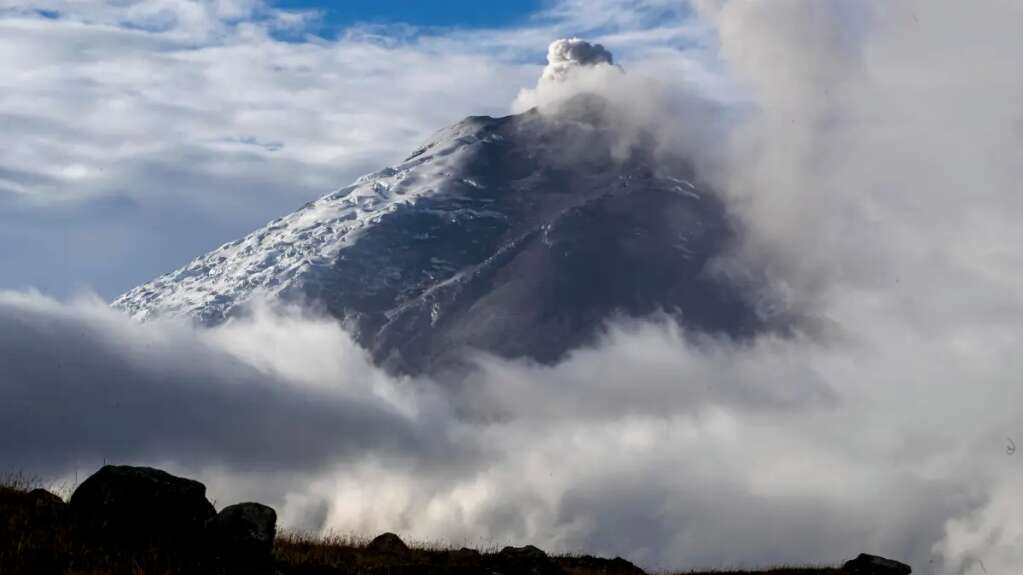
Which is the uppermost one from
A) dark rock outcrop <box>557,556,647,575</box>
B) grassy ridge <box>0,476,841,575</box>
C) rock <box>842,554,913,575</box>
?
rock <box>842,554,913,575</box>

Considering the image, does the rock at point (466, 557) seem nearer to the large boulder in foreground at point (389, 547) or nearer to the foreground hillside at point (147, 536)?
the large boulder in foreground at point (389, 547)

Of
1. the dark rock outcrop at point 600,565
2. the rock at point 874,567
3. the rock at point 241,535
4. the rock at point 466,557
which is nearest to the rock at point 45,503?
the rock at point 241,535

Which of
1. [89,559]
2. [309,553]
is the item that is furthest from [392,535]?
[89,559]

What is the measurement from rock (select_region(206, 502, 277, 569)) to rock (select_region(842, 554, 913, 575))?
24.9 metres

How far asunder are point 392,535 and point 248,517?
12315 mm

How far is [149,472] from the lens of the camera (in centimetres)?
2523

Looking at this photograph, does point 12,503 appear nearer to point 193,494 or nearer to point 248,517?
point 193,494

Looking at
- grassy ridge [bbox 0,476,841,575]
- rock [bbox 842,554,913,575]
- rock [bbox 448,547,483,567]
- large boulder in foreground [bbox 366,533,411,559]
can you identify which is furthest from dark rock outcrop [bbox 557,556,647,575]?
rock [bbox 842,554,913,575]

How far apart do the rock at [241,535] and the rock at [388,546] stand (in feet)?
24.9

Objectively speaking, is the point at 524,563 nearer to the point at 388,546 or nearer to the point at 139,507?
the point at 388,546

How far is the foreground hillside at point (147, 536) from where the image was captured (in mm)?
21484

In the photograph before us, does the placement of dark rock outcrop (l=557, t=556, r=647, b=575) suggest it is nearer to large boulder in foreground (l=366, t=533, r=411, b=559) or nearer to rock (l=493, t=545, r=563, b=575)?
rock (l=493, t=545, r=563, b=575)

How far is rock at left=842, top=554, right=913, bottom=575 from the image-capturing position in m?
40.9

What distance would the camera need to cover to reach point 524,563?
28781 millimetres
